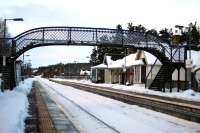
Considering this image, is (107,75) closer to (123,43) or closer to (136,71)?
(136,71)

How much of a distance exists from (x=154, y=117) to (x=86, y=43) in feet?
85.7

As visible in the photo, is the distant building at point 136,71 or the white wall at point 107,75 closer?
the distant building at point 136,71

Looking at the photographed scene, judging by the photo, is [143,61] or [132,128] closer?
[132,128]

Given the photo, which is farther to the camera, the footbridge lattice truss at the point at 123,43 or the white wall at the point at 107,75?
the white wall at the point at 107,75

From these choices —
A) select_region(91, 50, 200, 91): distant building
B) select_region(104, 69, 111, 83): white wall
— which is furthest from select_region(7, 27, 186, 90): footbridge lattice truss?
select_region(104, 69, 111, 83): white wall

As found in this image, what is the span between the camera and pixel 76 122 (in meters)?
18.2

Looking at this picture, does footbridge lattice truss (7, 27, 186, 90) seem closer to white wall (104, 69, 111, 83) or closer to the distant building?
the distant building

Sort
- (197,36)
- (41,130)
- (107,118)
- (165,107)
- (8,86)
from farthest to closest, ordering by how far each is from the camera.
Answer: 1. (197,36)
2. (8,86)
3. (165,107)
4. (107,118)
5. (41,130)

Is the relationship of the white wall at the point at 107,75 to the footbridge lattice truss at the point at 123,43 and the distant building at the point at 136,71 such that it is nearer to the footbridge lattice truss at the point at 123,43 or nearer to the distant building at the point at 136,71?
the distant building at the point at 136,71

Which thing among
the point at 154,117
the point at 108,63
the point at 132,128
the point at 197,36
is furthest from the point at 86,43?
the point at 197,36

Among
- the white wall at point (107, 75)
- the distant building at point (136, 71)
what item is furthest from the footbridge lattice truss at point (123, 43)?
the white wall at point (107, 75)

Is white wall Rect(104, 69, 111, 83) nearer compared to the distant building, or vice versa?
the distant building

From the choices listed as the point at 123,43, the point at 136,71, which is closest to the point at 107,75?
the point at 136,71

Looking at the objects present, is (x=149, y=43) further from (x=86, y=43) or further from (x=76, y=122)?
(x=76, y=122)
